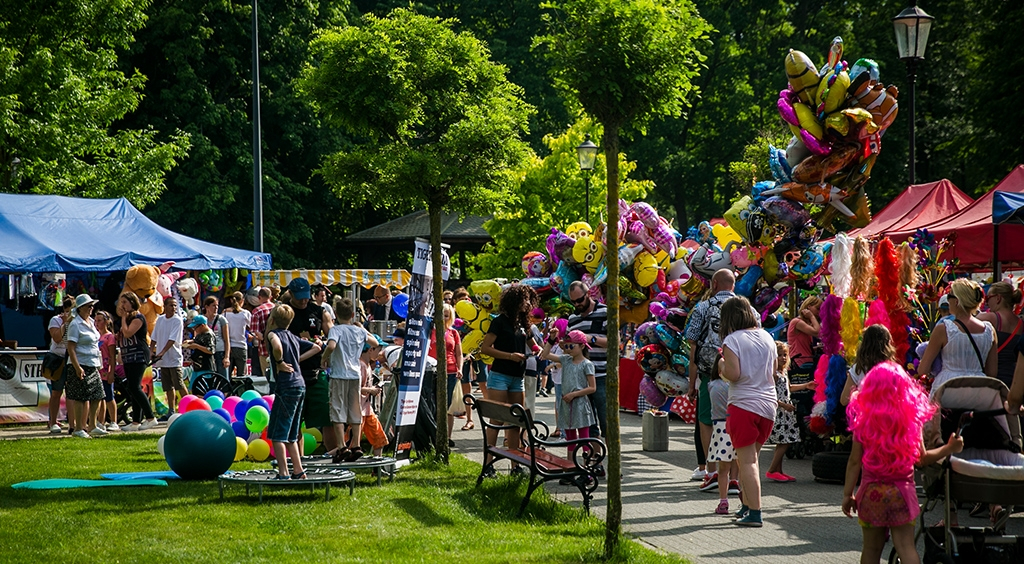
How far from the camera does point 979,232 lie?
1444 cm

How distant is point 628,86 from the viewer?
23.9ft

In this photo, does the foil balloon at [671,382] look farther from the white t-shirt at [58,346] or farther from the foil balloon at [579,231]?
the white t-shirt at [58,346]

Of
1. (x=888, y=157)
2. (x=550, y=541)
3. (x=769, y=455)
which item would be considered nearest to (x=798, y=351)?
(x=769, y=455)

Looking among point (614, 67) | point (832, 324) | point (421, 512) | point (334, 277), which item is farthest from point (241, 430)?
point (334, 277)

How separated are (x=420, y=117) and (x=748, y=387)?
536 centimetres

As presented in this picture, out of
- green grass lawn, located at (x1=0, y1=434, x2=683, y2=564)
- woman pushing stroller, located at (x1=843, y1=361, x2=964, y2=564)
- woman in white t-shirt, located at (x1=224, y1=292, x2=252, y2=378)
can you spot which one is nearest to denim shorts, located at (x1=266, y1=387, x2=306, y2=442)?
green grass lawn, located at (x1=0, y1=434, x2=683, y2=564)

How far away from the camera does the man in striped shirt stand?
34.8 ft

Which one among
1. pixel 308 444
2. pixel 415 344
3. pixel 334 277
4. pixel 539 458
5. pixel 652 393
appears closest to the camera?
pixel 539 458

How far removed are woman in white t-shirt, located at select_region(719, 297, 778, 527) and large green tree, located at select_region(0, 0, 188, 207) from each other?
16325mm

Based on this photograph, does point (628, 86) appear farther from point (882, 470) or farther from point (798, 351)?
point (798, 351)

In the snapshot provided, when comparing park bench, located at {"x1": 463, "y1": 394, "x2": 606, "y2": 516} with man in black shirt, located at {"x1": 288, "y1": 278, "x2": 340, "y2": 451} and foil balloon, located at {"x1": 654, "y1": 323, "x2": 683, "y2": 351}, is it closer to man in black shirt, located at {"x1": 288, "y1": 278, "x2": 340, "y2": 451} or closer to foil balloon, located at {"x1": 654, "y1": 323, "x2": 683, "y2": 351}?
man in black shirt, located at {"x1": 288, "y1": 278, "x2": 340, "y2": 451}

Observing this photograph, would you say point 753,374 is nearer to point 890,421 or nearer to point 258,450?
point 890,421

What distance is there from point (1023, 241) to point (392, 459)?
10.3m

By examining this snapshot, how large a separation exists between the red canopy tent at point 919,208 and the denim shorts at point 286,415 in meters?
9.08
